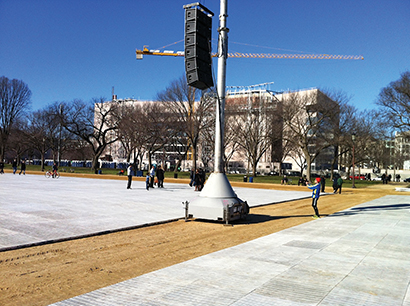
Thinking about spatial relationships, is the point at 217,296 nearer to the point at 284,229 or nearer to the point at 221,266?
the point at 221,266

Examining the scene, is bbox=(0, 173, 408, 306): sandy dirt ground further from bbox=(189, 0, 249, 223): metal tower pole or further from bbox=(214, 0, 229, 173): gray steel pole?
bbox=(214, 0, 229, 173): gray steel pole

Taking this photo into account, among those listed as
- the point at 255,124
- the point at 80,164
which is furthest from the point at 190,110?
the point at 80,164

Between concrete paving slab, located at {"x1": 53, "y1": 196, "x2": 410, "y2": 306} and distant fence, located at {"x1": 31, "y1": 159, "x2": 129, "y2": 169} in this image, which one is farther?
distant fence, located at {"x1": 31, "y1": 159, "x2": 129, "y2": 169}

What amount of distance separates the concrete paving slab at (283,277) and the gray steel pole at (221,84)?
414 cm

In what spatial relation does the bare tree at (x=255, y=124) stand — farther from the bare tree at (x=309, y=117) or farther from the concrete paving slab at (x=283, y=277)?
the concrete paving slab at (x=283, y=277)

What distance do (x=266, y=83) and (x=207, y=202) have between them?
96.1m

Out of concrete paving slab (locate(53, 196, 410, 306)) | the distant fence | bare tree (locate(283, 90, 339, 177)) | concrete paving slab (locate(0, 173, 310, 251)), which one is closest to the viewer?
concrete paving slab (locate(53, 196, 410, 306))

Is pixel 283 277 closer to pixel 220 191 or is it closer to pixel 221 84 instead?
pixel 220 191

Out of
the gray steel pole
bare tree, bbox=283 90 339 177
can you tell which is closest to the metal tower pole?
the gray steel pole

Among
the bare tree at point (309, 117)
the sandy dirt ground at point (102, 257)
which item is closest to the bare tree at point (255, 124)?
the bare tree at point (309, 117)

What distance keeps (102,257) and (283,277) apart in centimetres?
341

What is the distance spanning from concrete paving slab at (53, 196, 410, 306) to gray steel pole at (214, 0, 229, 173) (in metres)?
4.14

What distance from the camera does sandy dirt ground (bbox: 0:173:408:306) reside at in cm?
505

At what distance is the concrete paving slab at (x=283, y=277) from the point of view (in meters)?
4.67
